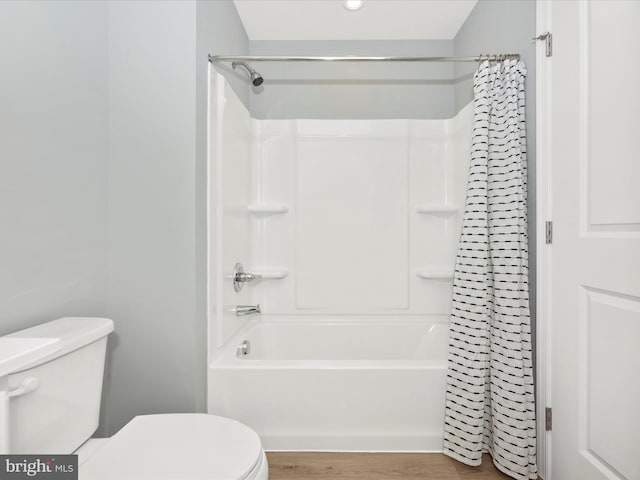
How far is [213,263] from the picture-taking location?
1774 mm

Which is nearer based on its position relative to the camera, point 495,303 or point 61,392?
point 61,392

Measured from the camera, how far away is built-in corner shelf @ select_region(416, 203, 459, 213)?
96.2 inches

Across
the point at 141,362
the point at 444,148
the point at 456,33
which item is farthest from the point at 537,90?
the point at 141,362

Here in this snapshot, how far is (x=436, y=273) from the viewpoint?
246 cm

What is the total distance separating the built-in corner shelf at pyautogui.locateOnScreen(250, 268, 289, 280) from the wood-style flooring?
104 cm

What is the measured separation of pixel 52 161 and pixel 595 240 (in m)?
1.92

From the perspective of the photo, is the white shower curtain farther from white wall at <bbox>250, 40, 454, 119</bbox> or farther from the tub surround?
white wall at <bbox>250, 40, 454, 119</bbox>

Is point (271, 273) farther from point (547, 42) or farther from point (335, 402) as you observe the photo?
point (547, 42)

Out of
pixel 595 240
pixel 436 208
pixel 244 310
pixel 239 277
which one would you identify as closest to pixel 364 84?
pixel 436 208

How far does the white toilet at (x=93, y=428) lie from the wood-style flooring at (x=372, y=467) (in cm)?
59

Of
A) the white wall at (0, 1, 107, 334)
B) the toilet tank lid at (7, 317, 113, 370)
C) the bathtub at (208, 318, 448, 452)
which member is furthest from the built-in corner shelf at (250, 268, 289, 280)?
the toilet tank lid at (7, 317, 113, 370)

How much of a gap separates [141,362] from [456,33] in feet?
8.94

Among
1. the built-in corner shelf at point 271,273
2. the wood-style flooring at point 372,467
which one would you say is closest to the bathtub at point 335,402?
the wood-style flooring at point 372,467

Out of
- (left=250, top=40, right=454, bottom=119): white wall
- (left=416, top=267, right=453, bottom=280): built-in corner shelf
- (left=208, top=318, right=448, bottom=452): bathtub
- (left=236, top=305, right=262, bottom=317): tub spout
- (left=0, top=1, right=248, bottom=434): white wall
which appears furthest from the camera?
(left=250, top=40, right=454, bottom=119): white wall
